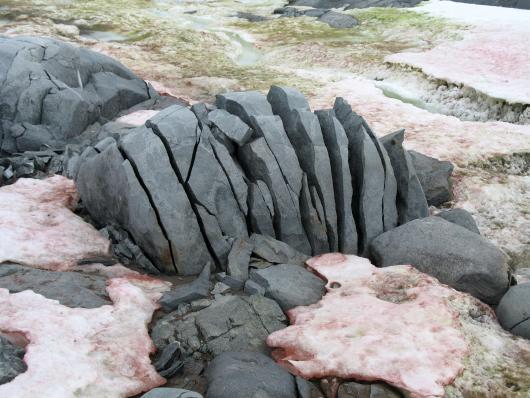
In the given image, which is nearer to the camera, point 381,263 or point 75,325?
point 75,325

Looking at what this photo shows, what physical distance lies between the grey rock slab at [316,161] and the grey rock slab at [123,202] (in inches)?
160

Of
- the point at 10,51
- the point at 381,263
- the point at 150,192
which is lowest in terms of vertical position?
the point at 381,263

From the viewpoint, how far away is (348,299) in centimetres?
1073

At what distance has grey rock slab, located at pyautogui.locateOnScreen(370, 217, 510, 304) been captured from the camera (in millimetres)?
11391

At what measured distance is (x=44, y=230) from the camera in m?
12.5

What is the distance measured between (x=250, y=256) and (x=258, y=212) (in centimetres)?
120

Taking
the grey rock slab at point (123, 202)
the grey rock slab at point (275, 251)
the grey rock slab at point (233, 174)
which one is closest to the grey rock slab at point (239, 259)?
the grey rock slab at point (275, 251)

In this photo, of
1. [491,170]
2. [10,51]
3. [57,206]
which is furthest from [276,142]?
[10,51]

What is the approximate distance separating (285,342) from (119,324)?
309 centimetres

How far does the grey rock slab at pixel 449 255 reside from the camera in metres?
11.4

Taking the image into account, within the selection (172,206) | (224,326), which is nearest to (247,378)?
(224,326)

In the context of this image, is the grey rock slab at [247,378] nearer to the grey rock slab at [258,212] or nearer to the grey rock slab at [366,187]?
the grey rock slab at [258,212]

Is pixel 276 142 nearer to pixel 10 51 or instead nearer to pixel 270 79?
pixel 10 51

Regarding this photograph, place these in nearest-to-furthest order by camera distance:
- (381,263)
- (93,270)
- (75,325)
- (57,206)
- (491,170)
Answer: (75,325), (93,270), (381,263), (57,206), (491,170)
